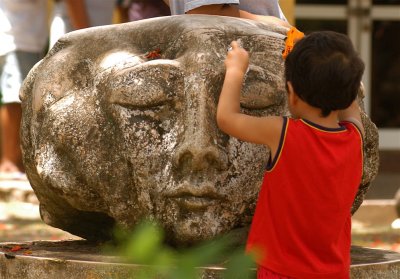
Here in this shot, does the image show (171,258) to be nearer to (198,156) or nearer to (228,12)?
(198,156)

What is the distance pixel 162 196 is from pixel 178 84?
37cm

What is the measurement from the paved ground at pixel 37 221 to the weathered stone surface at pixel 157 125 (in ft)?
10.6

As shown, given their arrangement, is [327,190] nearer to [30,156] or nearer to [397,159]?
[30,156]

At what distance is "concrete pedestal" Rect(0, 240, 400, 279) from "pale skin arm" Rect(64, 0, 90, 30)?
120 inches

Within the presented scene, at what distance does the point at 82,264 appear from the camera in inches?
140

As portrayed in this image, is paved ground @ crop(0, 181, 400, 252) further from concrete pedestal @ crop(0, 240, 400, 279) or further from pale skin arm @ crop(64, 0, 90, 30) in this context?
concrete pedestal @ crop(0, 240, 400, 279)

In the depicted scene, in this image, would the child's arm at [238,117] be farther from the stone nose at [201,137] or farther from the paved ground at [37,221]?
the paved ground at [37,221]

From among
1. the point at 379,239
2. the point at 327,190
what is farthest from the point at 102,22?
the point at 327,190

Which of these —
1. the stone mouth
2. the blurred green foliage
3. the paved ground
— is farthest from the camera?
the paved ground

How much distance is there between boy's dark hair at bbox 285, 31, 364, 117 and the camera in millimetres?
3221

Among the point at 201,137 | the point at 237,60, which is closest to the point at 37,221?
the point at 201,137

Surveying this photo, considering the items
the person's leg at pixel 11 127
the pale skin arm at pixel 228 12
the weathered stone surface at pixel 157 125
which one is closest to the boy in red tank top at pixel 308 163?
the weathered stone surface at pixel 157 125

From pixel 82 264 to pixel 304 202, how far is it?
2.52 ft

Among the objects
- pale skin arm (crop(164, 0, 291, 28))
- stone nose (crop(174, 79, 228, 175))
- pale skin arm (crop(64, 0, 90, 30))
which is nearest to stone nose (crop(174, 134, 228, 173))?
stone nose (crop(174, 79, 228, 175))
